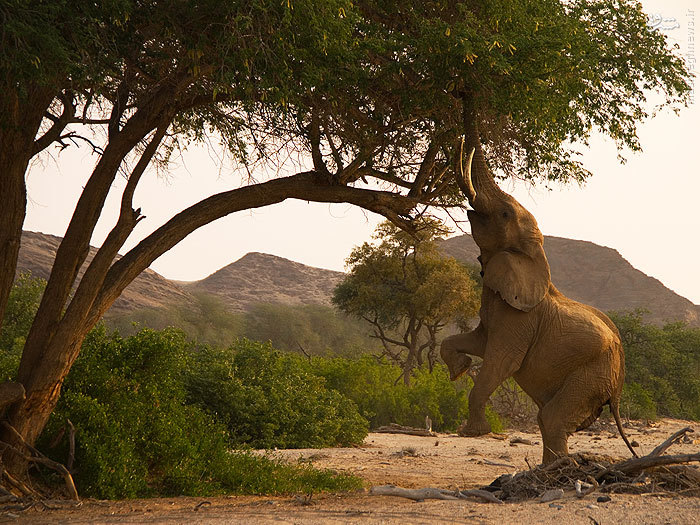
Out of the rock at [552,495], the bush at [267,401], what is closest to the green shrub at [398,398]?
the bush at [267,401]

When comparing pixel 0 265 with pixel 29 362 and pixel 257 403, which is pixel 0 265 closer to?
pixel 29 362

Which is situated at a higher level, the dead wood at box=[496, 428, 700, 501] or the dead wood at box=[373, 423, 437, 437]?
the dead wood at box=[496, 428, 700, 501]

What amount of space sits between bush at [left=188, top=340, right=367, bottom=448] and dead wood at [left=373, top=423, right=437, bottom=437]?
2088 millimetres

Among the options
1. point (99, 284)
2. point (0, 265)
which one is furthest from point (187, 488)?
point (0, 265)

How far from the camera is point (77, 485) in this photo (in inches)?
285

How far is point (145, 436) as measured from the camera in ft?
26.0

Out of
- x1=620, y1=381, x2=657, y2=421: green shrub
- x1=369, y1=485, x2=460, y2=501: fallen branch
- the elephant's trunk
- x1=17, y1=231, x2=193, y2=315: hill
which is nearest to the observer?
x1=369, y1=485, x2=460, y2=501: fallen branch

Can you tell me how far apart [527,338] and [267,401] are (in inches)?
231

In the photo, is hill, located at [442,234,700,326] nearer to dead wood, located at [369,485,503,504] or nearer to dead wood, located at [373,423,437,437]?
dead wood, located at [373,423,437,437]

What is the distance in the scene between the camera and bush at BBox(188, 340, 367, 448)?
39.2ft

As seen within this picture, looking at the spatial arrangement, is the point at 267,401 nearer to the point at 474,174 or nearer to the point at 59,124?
the point at 59,124

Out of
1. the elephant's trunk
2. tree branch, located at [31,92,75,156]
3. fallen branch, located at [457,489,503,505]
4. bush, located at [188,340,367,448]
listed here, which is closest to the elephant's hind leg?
fallen branch, located at [457,489,503,505]

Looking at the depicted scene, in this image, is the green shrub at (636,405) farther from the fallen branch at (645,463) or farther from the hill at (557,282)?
the hill at (557,282)

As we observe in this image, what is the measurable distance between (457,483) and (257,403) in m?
4.34
